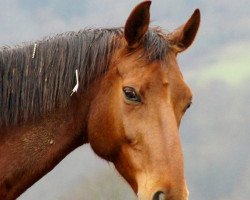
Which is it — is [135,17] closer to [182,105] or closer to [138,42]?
[138,42]

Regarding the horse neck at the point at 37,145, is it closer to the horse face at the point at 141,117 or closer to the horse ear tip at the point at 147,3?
the horse face at the point at 141,117

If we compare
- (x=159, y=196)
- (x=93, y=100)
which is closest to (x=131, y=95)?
(x=93, y=100)

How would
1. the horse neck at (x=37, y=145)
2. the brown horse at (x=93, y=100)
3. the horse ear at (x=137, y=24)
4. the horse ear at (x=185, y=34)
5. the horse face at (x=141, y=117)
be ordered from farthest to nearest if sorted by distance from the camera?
1. the horse ear at (x=185, y=34)
2. the horse ear at (x=137, y=24)
3. the horse neck at (x=37, y=145)
4. the brown horse at (x=93, y=100)
5. the horse face at (x=141, y=117)

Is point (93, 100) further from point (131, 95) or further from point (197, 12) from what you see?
point (197, 12)

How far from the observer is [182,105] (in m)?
6.91

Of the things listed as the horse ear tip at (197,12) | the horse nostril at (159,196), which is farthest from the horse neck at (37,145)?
the horse ear tip at (197,12)

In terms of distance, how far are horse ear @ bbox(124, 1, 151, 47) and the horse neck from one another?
2.96 ft

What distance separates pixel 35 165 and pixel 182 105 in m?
1.92

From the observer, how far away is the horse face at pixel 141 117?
6.29m

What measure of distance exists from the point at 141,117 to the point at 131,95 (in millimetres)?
292

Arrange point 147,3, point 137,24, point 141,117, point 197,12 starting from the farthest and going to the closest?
point 197,12, point 137,24, point 147,3, point 141,117

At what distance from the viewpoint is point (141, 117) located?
666 centimetres

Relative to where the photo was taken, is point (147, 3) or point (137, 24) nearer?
point (147, 3)

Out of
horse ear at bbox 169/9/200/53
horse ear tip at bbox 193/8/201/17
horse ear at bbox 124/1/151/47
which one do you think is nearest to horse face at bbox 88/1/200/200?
horse ear at bbox 124/1/151/47
